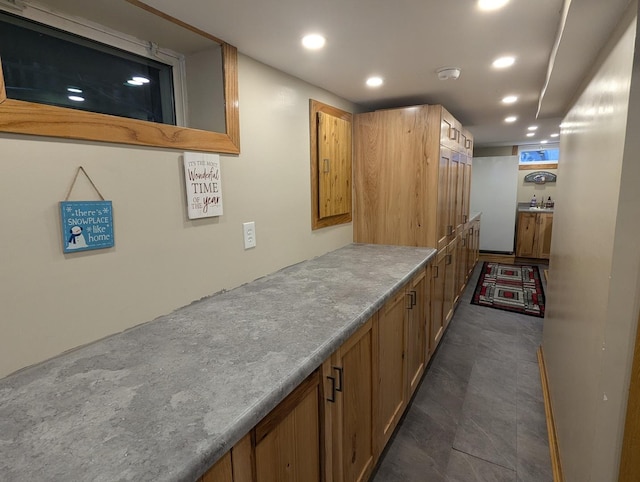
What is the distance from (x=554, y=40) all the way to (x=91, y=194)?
6.28 feet

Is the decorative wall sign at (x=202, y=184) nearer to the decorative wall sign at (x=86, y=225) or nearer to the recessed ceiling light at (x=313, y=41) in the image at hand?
the decorative wall sign at (x=86, y=225)

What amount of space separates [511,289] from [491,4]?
3.94 m

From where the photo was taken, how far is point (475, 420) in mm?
1987

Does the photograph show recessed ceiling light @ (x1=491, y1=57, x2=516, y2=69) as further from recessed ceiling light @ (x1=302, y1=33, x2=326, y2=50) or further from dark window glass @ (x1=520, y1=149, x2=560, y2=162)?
dark window glass @ (x1=520, y1=149, x2=560, y2=162)

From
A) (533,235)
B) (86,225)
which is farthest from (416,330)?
(533,235)

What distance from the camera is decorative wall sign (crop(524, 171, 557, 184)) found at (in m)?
6.18

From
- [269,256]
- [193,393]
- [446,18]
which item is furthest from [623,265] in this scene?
[269,256]

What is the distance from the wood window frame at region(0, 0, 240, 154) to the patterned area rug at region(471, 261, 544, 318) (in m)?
3.49

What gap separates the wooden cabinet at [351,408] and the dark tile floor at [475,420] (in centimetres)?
35

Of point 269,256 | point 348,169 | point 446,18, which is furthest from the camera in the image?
point 348,169

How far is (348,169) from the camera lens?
254 centimetres

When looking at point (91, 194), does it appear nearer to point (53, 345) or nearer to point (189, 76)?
point (53, 345)

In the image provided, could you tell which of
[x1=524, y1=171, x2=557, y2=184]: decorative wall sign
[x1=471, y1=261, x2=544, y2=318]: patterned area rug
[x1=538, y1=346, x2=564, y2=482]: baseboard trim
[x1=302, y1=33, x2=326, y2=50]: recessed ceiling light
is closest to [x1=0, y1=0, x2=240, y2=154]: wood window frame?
[x1=302, y1=33, x2=326, y2=50]: recessed ceiling light

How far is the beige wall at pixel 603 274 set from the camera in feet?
3.07
